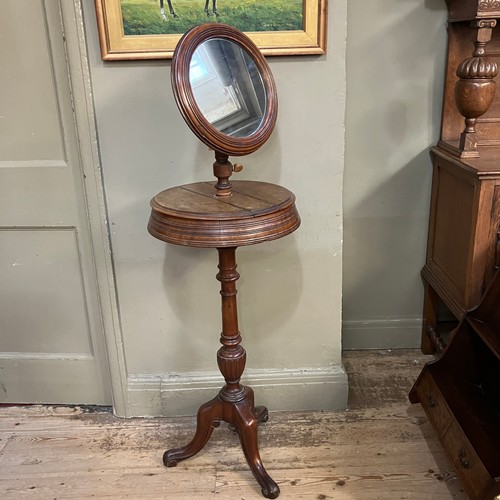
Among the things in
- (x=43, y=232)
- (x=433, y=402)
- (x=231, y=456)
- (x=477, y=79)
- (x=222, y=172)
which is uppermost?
(x=477, y=79)

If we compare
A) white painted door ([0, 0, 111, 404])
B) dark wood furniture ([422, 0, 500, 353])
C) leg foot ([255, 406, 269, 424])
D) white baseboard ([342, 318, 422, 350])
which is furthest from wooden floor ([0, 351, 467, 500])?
dark wood furniture ([422, 0, 500, 353])

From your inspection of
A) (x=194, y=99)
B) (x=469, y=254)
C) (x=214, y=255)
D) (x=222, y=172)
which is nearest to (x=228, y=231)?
(x=222, y=172)

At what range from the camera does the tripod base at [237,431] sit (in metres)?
1.80

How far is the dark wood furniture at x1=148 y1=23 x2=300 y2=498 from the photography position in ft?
4.67

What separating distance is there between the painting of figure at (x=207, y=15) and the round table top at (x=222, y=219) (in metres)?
0.58

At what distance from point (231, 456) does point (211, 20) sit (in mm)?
1544

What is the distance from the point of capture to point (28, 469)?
6.39ft

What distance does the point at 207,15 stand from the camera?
173cm

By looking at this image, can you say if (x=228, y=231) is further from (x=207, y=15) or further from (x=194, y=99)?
(x=207, y=15)

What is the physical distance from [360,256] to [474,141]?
727mm

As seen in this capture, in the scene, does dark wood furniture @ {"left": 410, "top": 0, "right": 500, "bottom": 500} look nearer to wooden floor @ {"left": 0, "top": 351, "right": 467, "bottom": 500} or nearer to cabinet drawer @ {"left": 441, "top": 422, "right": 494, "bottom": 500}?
cabinet drawer @ {"left": 441, "top": 422, "right": 494, "bottom": 500}

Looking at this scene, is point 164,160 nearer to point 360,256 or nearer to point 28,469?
point 360,256

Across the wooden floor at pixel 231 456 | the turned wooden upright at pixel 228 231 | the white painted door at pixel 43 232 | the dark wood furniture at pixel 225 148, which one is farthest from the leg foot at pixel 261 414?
the white painted door at pixel 43 232

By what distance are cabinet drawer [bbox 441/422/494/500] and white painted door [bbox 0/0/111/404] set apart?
135 cm
